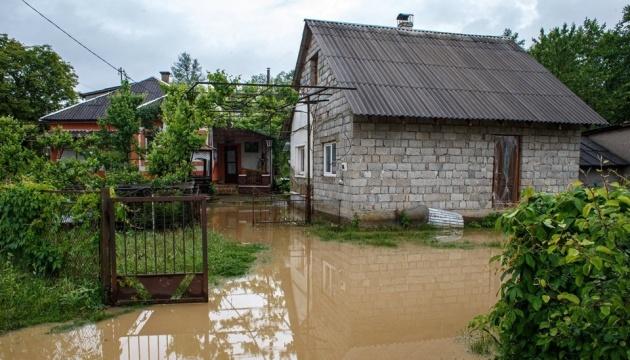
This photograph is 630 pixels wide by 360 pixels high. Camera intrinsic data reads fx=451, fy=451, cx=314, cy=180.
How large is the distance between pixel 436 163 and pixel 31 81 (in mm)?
27564

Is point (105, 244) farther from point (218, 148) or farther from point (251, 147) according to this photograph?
point (251, 147)

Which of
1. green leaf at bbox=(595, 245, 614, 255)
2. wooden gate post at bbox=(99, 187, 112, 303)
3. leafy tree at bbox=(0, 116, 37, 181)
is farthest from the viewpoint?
leafy tree at bbox=(0, 116, 37, 181)

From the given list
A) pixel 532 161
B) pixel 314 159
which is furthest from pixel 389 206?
pixel 532 161

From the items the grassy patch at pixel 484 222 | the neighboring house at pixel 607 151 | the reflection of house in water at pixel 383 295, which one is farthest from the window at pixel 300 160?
the neighboring house at pixel 607 151

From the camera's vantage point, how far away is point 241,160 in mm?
24766

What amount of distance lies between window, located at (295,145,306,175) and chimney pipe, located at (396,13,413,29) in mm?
5573

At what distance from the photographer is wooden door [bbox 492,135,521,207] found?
40.0 ft

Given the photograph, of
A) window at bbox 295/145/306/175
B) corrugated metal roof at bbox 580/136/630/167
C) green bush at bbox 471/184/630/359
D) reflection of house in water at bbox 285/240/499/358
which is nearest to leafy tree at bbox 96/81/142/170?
window at bbox 295/145/306/175

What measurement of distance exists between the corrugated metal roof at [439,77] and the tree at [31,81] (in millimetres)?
21096

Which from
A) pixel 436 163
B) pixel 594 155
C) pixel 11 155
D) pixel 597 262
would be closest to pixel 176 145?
pixel 11 155

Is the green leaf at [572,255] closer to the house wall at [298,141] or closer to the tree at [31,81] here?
the house wall at [298,141]

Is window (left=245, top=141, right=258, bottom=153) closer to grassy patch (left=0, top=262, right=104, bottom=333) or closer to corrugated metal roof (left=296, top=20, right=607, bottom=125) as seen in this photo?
corrugated metal roof (left=296, top=20, right=607, bottom=125)

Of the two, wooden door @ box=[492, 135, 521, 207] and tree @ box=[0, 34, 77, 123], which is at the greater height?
tree @ box=[0, 34, 77, 123]

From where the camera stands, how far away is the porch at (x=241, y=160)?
889 inches
